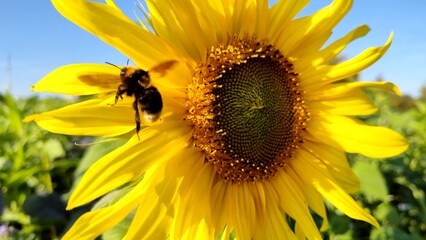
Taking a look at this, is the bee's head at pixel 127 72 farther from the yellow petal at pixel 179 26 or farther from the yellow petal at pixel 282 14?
the yellow petal at pixel 282 14

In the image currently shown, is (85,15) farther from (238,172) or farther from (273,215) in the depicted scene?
(273,215)

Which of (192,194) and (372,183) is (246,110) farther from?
(372,183)

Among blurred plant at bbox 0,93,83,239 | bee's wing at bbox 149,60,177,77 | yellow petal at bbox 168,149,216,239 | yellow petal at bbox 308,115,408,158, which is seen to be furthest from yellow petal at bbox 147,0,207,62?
blurred plant at bbox 0,93,83,239

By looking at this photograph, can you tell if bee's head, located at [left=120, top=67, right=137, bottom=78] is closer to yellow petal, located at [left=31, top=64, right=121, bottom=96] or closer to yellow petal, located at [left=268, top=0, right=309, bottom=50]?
yellow petal, located at [left=31, top=64, right=121, bottom=96]

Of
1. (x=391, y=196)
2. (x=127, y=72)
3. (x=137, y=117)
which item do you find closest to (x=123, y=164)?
(x=137, y=117)

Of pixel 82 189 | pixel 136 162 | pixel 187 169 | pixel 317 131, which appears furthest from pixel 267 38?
pixel 82 189

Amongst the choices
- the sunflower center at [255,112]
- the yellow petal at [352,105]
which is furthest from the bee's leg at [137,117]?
the yellow petal at [352,105]
